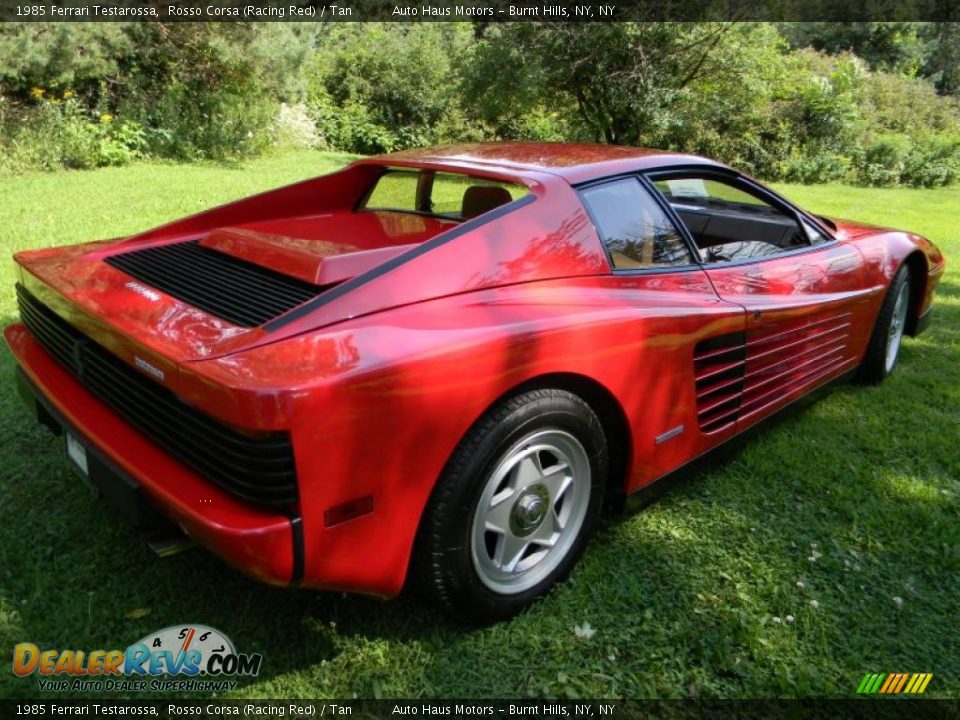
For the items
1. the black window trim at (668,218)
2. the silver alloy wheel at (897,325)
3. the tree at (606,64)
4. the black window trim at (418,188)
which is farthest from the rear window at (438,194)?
the tree at (606,64)

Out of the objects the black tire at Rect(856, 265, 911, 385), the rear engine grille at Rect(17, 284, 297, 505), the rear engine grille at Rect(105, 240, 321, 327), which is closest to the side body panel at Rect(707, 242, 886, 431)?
the black tire at Rect(856, 265, 911, 385)

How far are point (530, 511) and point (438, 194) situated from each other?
1.38 metres

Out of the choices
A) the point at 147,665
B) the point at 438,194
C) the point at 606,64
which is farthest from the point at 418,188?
the point at 606,64

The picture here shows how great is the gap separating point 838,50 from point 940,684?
39.9 meters

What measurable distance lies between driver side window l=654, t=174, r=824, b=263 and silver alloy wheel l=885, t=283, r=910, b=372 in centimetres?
90

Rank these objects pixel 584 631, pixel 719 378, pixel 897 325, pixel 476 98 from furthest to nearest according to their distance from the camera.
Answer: pixel 476 98, pixel 897 325, pixel 719 378, pixel 584 631

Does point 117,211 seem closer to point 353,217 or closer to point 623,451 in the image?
point 353,217

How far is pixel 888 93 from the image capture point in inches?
736

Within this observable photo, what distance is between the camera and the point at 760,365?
2.75 m

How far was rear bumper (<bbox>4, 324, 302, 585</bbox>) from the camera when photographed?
154 centimetres

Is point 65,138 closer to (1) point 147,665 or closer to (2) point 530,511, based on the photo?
(1) point 147,665

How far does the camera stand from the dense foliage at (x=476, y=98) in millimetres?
10945

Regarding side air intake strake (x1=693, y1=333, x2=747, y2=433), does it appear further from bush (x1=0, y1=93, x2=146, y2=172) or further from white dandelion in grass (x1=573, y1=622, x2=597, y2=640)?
bush (x1=0, y1=93, x2=146, y2=172)

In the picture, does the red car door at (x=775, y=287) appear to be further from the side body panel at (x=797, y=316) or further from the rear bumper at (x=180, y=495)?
the rear bumper at (x=180, y=495)
